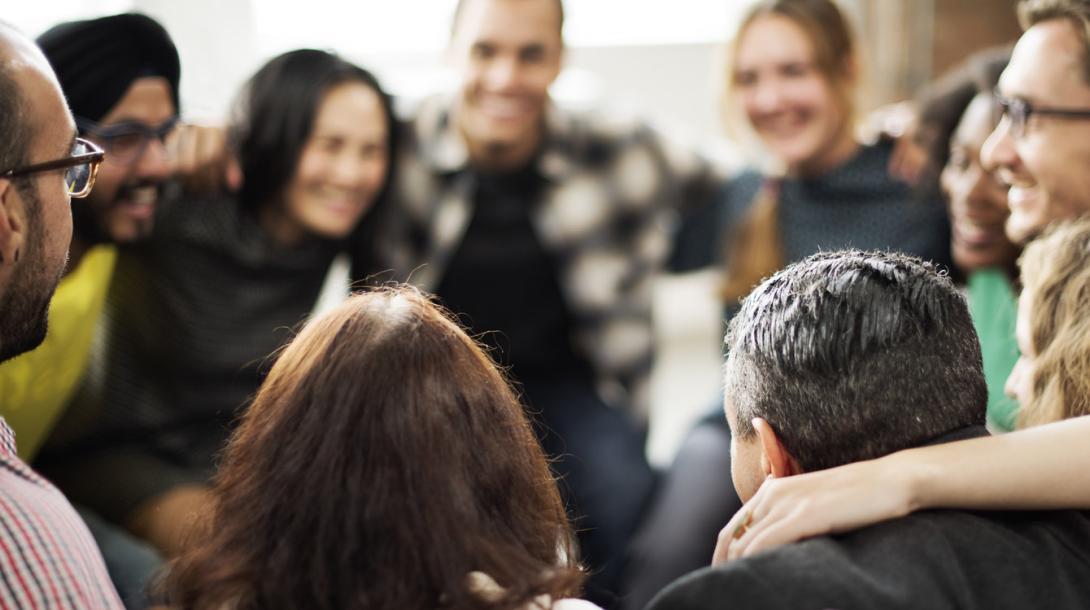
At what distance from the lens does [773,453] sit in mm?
1129

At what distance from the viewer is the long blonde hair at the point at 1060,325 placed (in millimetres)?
1336

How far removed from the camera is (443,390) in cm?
103

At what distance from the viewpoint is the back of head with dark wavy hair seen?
3.49 feet

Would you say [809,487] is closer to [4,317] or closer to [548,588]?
[548,588]

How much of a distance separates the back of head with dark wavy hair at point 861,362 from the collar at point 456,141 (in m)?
1.42

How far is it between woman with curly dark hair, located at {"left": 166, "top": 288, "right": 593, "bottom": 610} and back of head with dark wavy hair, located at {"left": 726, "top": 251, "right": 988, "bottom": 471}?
27 centimetres

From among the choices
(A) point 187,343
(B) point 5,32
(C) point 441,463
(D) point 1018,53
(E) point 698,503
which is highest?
(B) point 5,32

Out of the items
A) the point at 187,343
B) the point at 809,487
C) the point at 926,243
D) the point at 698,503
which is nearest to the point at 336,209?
the point at 187,343

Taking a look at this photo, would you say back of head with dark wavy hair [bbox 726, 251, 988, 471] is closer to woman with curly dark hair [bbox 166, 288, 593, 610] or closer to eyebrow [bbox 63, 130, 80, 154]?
woman with curly dark hair [bbox 166, 288, 593, 610]

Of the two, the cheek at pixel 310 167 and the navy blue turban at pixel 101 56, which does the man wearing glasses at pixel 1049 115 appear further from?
the navy blue turban at pixel 101 56

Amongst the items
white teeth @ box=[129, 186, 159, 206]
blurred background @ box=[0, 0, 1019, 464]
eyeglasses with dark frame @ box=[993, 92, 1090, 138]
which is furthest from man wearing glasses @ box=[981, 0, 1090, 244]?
blurred background @ box=[0, 0, 1019, 464]

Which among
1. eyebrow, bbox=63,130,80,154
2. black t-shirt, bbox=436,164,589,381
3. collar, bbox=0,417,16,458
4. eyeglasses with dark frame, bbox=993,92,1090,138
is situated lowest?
black t-shirt, bbox=436,164,589,381

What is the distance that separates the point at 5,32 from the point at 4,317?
1.00ft

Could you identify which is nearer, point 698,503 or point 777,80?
point 698,503
